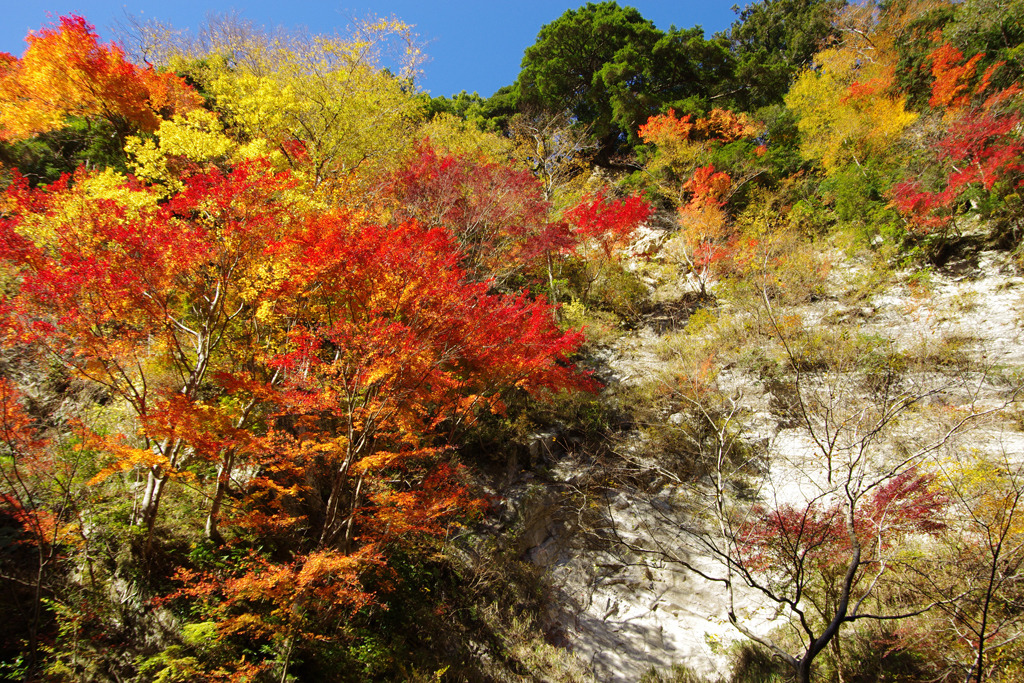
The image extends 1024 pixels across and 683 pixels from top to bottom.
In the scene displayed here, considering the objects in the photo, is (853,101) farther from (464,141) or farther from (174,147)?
(174,147)

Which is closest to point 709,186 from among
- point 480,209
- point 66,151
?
point 480,209

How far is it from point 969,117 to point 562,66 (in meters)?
17.7

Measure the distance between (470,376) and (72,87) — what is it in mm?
15616

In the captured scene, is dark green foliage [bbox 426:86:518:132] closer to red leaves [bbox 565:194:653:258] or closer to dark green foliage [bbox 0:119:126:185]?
red leaves [bbox 565:194:653:258]

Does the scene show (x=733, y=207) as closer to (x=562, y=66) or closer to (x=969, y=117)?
(x=969, y=117)

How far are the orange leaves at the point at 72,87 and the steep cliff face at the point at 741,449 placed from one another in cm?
1744

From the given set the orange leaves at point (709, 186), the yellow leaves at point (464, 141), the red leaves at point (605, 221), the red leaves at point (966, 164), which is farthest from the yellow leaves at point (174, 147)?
the red leaves at point (966, 164)

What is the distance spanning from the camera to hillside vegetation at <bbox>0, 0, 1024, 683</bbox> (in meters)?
5.91

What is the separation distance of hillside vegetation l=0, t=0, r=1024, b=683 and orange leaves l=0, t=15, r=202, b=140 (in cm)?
9

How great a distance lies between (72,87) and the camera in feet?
41.8

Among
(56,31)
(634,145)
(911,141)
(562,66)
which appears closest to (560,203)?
(634,145)

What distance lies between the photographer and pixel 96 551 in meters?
6.00

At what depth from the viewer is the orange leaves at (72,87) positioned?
39.5 ft

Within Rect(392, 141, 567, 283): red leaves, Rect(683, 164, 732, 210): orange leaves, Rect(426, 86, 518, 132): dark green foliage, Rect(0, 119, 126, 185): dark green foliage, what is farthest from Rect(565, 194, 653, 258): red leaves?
Rect(0, 119, 126, 185): dark green foliage
